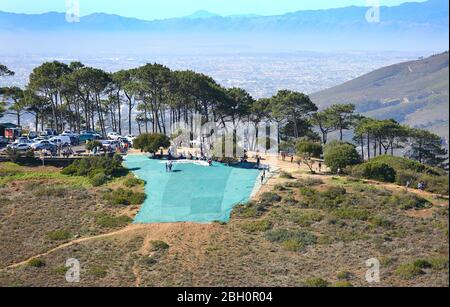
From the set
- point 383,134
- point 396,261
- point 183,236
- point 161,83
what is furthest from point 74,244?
point 383,134

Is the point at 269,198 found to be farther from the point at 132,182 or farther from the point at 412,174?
the point at 412,174

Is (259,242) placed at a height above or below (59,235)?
above

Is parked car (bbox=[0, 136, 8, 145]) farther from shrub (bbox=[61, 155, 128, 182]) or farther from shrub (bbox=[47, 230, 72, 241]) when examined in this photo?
shrub (bbox=[47, 230, 72, 241])

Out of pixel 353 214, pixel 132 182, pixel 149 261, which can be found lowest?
pixel 149 261

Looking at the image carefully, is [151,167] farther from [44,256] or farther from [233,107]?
[233,107]

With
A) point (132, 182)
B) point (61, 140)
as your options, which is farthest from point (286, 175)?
point (61, 140)

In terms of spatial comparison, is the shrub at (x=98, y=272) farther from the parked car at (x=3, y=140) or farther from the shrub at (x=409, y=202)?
the parked car at (x=3, y=140)
